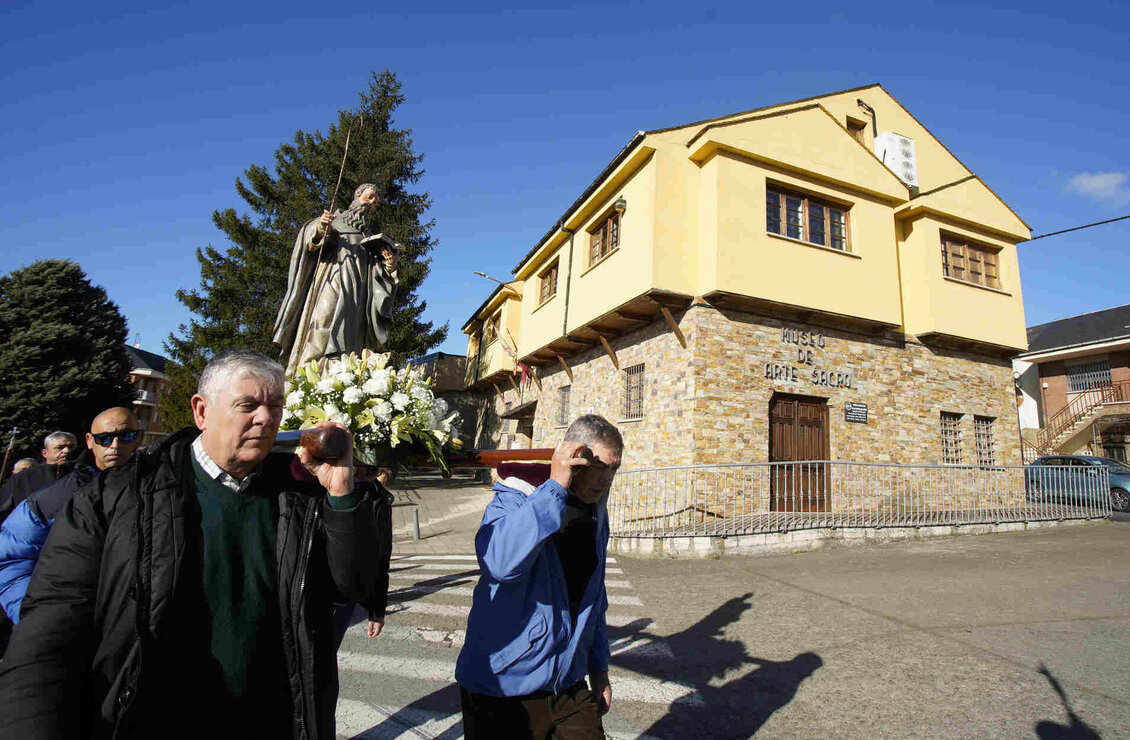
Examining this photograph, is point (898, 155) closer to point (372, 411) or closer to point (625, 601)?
point (625, 601)

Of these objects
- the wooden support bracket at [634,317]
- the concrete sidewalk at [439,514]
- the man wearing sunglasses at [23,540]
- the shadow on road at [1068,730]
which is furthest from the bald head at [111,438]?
the wooden support bracket at [634,317]

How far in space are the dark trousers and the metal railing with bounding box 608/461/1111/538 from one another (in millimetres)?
7312

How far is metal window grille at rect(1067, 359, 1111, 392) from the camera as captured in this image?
87.4ft

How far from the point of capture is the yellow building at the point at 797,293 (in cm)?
1169

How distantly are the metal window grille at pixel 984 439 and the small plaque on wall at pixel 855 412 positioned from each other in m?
4.12

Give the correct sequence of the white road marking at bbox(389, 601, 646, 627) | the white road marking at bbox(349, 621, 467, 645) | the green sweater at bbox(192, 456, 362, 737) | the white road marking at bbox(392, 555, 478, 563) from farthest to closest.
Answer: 1. the white road marking at bbox(392, 555, 478, 563)
2. the white road marking at bbox(389, 601, 646, 627)
3. the white road marking at bbox(349, 621, 467, 645)
4. the green sweater at bbox(192, 456, 362, 737)

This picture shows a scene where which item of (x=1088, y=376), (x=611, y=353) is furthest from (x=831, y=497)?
(x=1088, y=376)

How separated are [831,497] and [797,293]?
4.37 meters

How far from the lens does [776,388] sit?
11977 millimetres

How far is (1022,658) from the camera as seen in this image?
465 centimetres

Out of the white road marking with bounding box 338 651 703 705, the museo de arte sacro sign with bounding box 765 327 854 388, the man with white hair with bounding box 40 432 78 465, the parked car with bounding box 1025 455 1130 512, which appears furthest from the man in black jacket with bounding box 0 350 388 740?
the parked car with bounding box 1025 455 1130 512

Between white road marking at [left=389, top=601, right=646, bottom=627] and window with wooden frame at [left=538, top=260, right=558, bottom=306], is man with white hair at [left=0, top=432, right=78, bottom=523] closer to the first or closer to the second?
white road marking at [left=389, top=601, right=646, bottom=627]

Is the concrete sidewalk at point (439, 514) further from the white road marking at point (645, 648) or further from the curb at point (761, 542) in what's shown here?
the white road marking at point (645, 648)

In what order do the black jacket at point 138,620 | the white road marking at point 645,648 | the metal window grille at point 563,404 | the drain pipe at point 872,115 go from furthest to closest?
the metal window grille at point 563,404 → the drain pipe at point 872,115 → the white road marking at point 645,648 → the black jacket at point 138,620
